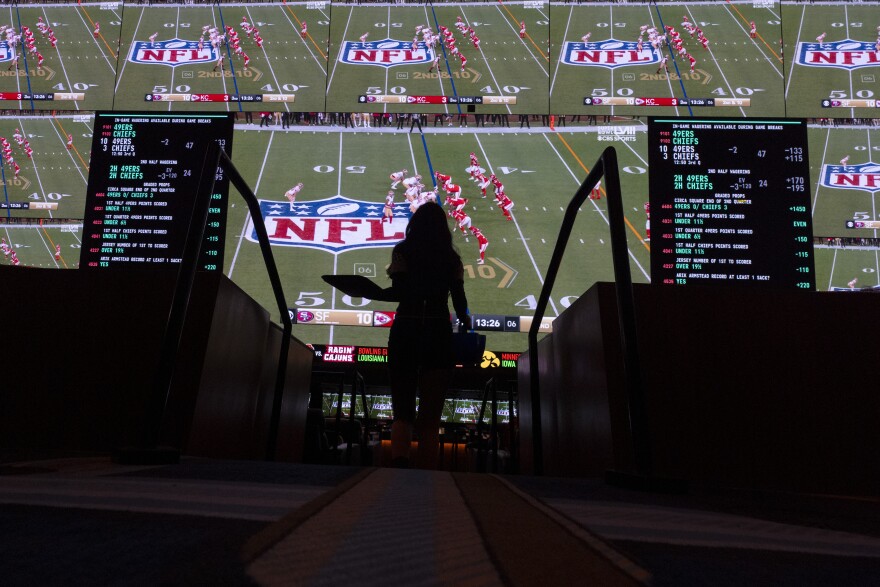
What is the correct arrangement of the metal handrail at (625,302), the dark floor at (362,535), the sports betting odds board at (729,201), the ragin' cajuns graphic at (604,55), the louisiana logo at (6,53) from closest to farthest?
the dark floor at (362,535) → the metal handrail at (625,302) → the sports betting odds board at (729,201) → the ragin' cajuns graphic at (604,55) → the louisiana logo at (6,53)

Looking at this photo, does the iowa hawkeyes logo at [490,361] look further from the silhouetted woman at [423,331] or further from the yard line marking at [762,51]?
the yard line marking at [762,51]

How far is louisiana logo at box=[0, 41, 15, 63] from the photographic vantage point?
879cm

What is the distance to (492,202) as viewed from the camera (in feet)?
26.6

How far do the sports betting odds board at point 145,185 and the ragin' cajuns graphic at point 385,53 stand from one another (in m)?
3.35

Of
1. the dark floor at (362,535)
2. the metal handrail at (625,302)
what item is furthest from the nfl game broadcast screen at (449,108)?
the dark floor at (362,535)

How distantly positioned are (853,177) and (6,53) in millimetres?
11773

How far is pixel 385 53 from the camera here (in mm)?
8438

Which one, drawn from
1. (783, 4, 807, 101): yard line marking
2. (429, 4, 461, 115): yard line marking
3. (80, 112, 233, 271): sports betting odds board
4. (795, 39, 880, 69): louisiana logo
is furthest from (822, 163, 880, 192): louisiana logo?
(80, 112, 233, 271): sports betting odds board

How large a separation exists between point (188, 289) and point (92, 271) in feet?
2.11

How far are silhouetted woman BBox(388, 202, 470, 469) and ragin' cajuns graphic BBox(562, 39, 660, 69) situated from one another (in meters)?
6.34

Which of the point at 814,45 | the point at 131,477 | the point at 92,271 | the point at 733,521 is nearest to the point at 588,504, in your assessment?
the point at 733,521

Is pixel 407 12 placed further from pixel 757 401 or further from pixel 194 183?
pixel 757 401

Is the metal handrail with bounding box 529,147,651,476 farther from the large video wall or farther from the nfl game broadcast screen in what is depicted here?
the large video wall

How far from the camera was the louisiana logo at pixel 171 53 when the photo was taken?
8.52 m
